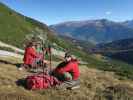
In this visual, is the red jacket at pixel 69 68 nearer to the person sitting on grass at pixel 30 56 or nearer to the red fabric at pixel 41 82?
the red fabric at pixel 41 82

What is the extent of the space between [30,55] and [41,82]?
660 centimetres

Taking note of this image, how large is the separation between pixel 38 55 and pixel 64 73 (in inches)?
243

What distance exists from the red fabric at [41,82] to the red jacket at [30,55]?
220 inches

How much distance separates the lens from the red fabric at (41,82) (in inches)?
850

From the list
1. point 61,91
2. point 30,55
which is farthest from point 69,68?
point 30,55

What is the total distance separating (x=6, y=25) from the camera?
→ 5645 inches

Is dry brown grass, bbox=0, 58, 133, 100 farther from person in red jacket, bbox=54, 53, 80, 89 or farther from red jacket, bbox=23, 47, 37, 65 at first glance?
red jacket, bbox=23, 47, 37, 65

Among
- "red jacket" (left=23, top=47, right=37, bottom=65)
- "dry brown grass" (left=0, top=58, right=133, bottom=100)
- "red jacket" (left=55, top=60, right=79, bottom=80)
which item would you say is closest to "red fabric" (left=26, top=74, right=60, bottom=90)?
"dry brown grass" (left=0, top=58, right=133, bottom=100)

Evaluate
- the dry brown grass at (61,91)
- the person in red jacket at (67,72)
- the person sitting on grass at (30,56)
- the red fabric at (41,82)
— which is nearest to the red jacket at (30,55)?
the person sitting on grass at (30,56)

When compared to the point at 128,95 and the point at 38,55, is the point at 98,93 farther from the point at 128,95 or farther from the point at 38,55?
the point at 38,55

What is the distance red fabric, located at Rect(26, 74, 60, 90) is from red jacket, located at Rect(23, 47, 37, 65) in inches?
220

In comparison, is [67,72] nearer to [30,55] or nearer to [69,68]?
[69,68]

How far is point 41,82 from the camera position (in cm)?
2189

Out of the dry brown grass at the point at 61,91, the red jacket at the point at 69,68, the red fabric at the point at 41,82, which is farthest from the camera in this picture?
the red jacket at the point at 69,68
